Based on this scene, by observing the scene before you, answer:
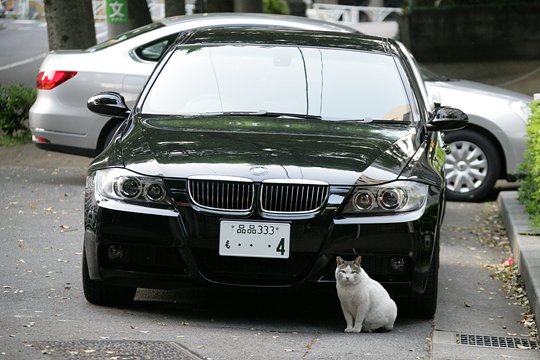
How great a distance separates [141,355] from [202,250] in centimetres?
99

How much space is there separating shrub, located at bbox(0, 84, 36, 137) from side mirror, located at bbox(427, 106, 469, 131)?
30.7 feet

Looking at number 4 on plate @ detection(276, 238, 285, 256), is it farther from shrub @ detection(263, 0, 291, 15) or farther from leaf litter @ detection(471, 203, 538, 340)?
shrub @ detection(263, 0, 291, 15)

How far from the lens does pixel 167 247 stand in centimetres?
681

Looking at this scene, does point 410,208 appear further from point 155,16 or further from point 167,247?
point 155,16

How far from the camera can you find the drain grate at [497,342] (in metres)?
6.96

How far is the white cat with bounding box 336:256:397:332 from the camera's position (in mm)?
6684

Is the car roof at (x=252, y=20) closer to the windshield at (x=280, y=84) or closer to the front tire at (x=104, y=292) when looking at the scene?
the windshield at (x=280, y=84)

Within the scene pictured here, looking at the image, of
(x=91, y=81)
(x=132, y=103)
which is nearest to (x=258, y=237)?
(x=132, y=103)

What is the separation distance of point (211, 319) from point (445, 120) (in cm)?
206

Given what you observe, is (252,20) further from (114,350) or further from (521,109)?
(114,350)

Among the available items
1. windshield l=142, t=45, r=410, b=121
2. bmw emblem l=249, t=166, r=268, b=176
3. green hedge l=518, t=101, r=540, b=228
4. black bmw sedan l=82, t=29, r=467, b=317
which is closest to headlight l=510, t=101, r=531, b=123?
green hedge l=518, t=101, r=540, b=228

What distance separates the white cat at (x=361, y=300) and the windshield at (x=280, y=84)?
4.74 ft

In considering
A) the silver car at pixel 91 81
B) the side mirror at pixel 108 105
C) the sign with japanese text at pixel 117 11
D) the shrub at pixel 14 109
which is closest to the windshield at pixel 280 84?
the side mirror at pixel 108 105

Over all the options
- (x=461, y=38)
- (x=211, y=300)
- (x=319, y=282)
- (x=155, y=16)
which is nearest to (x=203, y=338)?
(x=319, y=282)
